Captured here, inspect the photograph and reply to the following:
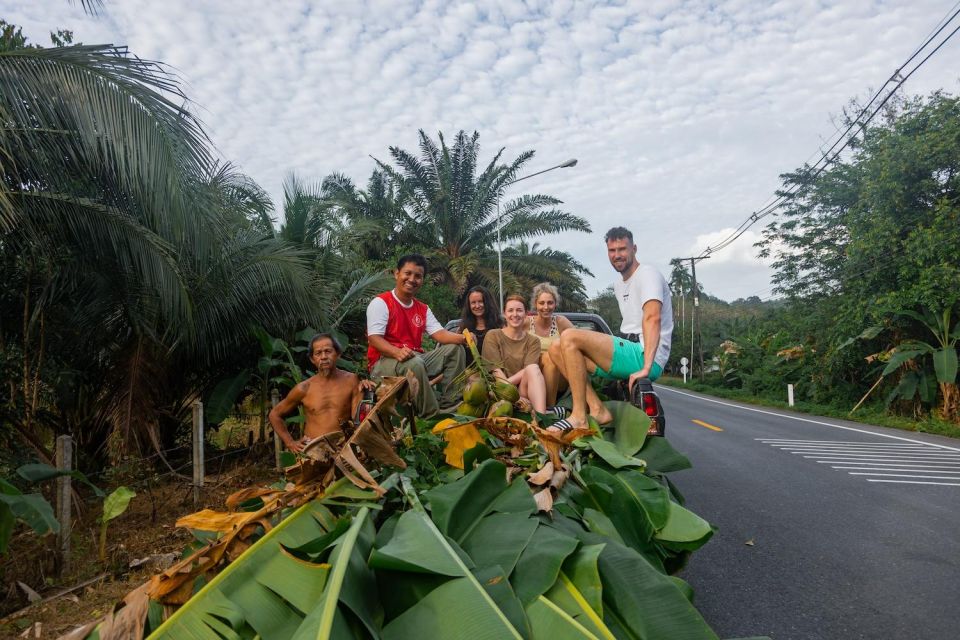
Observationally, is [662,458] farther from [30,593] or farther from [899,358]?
[899,358]

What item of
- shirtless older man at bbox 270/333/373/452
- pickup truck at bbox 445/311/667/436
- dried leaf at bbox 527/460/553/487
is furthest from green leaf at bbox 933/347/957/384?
dried leaf at bbox 527/460/553/487

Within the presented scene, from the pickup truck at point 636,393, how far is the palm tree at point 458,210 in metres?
14.2

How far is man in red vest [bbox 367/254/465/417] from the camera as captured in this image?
12.2 ft

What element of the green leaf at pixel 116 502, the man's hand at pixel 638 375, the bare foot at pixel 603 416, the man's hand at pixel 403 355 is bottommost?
the green leaf at pixel 116 502

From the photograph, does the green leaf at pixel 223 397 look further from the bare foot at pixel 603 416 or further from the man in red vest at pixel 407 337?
the bare foot at pixel 603 416

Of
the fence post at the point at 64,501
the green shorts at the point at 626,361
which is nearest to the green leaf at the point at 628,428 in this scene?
the green shorts at the point at 626,361

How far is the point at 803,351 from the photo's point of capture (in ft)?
67.8

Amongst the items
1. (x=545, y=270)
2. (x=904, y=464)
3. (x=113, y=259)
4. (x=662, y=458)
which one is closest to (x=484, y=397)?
(x=662, y=458)

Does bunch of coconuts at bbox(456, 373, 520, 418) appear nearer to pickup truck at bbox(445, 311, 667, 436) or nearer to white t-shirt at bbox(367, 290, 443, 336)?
pickup truck at bbox(445, 311, 667, 436)

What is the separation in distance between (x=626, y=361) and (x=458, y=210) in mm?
17765

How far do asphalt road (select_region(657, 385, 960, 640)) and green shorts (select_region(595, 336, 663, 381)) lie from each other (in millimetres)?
1334

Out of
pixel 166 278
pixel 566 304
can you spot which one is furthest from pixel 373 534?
pixel 566 304

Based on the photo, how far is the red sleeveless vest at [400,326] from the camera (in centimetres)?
440

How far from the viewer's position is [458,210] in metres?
21.1
